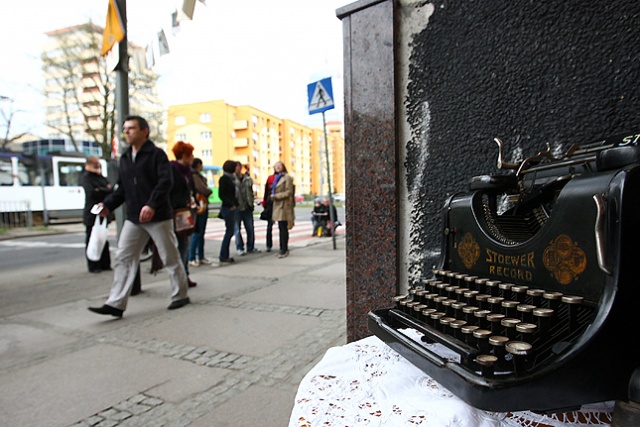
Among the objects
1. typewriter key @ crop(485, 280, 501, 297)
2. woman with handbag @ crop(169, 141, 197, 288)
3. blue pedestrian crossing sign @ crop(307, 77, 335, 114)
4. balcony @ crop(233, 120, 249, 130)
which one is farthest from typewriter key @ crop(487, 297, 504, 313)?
balcony @ crop(233, 120, 249, 130)

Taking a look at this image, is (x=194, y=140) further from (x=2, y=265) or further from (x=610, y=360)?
(x=610, y=360)

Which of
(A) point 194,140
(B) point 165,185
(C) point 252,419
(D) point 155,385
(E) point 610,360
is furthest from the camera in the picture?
(A) point 194,140

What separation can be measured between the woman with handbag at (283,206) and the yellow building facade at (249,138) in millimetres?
40757

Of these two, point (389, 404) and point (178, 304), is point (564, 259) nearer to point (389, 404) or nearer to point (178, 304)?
point (389, 404)

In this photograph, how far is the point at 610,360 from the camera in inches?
28.2

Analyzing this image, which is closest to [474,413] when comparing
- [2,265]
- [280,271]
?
[280,271]

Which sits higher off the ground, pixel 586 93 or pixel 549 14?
pixel 549 14

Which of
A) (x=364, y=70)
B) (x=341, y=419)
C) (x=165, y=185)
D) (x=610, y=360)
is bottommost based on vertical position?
(x=341, y=419)

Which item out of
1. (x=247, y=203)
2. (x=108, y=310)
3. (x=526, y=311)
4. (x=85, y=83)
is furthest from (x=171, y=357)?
(x=85, y=83)

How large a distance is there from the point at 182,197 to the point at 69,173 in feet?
58.8

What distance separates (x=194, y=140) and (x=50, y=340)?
58124 millimetres

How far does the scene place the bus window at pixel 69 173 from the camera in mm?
18766

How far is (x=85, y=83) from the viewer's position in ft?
75.5

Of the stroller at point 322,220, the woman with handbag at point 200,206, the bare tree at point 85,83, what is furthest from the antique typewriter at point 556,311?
the bare tree at point 85,83
